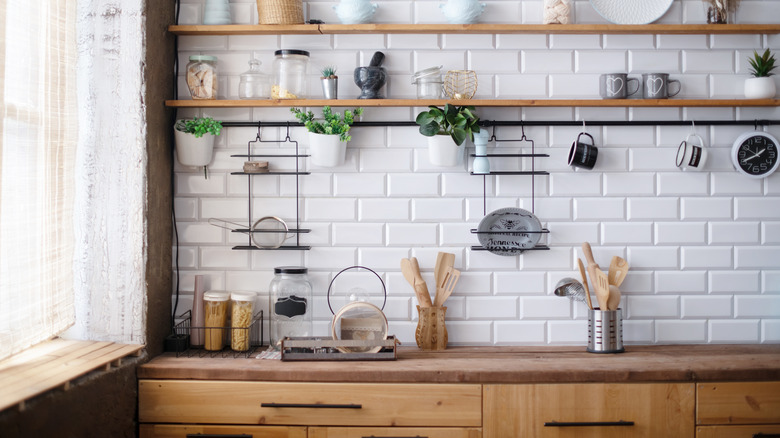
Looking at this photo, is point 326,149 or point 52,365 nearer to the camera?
point 52,365

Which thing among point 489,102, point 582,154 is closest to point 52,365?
point 489,102

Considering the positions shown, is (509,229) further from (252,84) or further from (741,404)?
(252,84)

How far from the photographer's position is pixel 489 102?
2.40 metres

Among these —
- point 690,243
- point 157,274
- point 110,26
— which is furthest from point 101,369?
point 690,243

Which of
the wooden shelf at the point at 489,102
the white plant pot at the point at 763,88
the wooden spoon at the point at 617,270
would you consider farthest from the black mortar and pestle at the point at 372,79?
the white plant pot at the point at 763,88

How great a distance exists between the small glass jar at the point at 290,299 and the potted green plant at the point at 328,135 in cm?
46

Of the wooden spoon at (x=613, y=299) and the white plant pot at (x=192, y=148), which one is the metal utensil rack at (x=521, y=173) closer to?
the wooden spoon at (x=613, y=299)

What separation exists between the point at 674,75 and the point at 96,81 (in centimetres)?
228

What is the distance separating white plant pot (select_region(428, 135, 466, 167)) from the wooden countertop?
2.53 ft

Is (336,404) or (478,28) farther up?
(478,28)

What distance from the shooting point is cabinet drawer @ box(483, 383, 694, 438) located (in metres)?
2.09

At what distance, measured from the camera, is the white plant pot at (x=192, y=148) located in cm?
246

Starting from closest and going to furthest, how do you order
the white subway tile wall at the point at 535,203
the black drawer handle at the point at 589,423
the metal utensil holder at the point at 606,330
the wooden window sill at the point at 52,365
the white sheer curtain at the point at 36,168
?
1. the wooden window sill at the point at 52,365
2. the white sheer curtain at the point at 36,168
3. the black drawer handle at the point at 589,423
4. the metal utensil holder at the point at 606,330
5. the white subway tile wall at the point at 535,203

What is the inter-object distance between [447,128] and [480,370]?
36.5 inches
